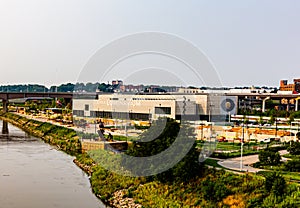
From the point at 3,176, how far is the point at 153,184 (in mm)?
6607

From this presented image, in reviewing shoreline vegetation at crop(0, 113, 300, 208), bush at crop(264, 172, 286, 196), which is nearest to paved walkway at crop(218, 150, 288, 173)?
shoreline vegetation at crop(0, 113, 300, 208)

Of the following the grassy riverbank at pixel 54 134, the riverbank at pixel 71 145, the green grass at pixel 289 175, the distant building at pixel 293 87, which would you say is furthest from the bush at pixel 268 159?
the distant building at pixel 293 87

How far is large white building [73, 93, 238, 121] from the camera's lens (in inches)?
1228

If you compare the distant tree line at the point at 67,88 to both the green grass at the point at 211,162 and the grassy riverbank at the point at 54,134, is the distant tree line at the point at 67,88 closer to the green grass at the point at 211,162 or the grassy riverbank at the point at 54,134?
the grassy riverbank at the point at 54,134

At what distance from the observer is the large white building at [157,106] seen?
31.2 m

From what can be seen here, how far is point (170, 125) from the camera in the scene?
1287 cm

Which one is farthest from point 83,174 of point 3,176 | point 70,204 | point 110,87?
point 110,87

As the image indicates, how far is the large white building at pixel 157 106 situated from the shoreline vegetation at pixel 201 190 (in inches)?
633

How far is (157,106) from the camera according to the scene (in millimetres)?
31828

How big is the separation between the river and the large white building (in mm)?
11263

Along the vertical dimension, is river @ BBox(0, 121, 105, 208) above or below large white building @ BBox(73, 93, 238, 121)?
below

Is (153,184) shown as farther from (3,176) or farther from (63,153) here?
(63,153)

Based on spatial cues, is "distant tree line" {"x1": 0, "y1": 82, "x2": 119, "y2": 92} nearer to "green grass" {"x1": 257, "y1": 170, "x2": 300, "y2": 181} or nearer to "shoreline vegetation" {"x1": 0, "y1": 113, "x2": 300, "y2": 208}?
"shoreline vegetation" {"x1": 0, "y1": 113, "x2": 300, "y2": 208}

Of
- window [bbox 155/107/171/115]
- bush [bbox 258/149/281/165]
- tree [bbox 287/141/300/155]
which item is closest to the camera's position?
bush [bbox 258/149/281/165]
